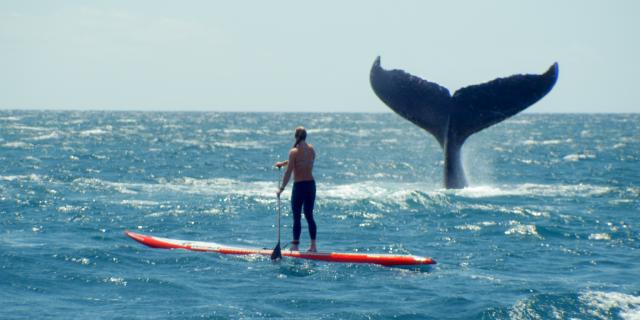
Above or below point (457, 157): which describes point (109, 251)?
below

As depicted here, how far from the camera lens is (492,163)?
35.2 metres

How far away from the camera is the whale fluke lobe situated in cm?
1535

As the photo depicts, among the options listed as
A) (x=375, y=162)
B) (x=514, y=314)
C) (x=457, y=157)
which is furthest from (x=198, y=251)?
(x=375, y=162)

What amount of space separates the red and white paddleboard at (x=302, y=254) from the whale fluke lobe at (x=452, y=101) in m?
5.72

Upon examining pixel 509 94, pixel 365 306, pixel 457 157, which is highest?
pixel 509 94

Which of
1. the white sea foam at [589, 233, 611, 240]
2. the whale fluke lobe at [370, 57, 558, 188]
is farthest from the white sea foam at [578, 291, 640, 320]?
the whale fluke lobe at [370, 57, 558, 188]

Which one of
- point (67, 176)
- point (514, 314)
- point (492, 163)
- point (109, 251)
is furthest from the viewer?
point (492, 163)

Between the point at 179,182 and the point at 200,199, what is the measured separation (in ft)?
16.4

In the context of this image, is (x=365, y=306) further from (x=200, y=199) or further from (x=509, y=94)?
(x=200, y=199)

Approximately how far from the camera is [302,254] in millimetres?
10719

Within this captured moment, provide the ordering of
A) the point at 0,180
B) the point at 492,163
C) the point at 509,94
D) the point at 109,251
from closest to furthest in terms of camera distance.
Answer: the point at 109,251 < the point at 509,94 < the point at 0,180 < the point at 492,163

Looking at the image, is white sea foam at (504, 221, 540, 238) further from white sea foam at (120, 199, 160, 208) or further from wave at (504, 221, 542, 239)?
white sea foam at (120, 199, 160, 208)

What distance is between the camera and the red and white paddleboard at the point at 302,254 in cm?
1023

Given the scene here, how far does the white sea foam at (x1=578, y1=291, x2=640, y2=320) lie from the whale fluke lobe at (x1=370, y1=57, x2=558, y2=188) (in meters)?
6.77
